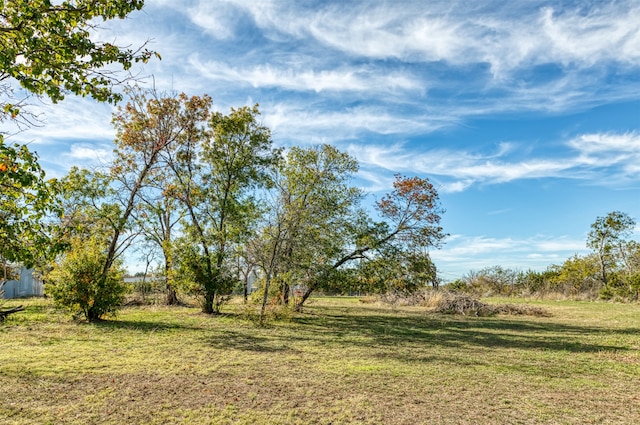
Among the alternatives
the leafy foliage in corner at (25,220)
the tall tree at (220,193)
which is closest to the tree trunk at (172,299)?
the tall tree at (220,193)

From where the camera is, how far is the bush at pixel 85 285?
40.5 feet

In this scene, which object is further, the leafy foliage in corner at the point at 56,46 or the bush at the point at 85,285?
the bush at the point at 85,285

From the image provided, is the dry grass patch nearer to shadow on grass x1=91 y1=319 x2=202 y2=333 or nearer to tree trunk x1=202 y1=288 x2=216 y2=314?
tree trunk x1=202 y1=288 x2=216 y2=314

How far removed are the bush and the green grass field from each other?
3.40 ft

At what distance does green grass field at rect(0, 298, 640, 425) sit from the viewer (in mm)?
4672

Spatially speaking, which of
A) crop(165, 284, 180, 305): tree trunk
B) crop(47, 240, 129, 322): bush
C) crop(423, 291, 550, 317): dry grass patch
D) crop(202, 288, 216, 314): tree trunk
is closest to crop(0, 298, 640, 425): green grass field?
crop(47, 240, 129, 322): bush

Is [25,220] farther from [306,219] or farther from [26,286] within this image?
[26,286]

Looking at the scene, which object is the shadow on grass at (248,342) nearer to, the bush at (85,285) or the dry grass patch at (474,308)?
the bush at (85,285)

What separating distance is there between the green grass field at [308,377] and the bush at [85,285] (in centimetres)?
104

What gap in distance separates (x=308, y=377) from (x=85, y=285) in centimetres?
908

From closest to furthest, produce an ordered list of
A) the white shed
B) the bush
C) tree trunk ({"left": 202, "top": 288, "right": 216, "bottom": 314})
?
the bush, tree trunk ({"left": 202, "top": 288, "right": 216, "bottom": 314}), the white shed

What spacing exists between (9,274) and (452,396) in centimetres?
3256

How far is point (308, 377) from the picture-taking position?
6285mm

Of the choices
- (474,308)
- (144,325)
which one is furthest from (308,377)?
(474,308)
